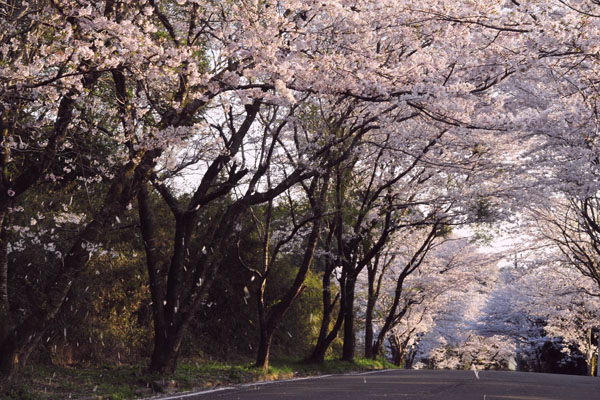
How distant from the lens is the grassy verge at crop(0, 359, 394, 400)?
25.4 ft

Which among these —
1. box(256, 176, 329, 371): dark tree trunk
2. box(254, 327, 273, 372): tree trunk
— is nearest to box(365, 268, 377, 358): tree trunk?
box(256, 176, 329, 371): dark tree trunk

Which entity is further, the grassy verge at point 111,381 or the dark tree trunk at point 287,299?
the dark tree trunk at point 287,299

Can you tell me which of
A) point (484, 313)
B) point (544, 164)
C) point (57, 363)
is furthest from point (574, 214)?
point (484, 313)

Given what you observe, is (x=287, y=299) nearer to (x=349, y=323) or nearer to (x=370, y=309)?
(x=349, y=323)

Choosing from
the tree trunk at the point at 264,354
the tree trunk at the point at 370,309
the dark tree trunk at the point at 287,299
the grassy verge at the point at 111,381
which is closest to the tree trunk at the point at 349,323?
the tree trunk at the point at 370,309

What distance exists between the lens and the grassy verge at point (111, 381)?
774 cm


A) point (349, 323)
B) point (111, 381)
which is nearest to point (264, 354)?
point (111, 381)

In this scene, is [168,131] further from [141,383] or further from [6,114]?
[141,383]

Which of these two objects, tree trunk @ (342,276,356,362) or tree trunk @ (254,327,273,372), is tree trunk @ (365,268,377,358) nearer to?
tree trunk @ (342,276,356,362)

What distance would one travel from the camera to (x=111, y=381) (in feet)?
29.7

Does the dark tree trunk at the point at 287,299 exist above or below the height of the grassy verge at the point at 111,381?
above

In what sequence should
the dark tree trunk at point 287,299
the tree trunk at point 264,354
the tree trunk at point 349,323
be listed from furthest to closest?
1. the tree trunk at point 349,323
2. the dark tree trunk at point 287,299
3. the tree trunk at point 264,354

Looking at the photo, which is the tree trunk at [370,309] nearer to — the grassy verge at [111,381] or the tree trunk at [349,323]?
the tree trunk at [349,323]

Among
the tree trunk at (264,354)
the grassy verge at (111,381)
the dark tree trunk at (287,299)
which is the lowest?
the grassy verge at (111,381)
